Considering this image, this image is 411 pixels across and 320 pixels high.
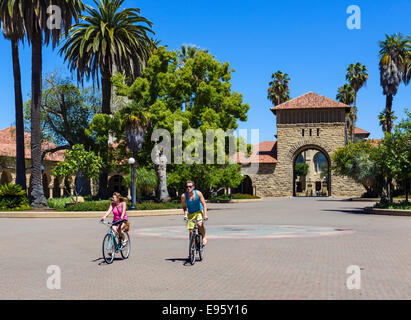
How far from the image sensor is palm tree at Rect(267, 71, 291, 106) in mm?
80950

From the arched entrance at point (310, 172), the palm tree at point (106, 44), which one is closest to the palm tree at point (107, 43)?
the palm tree at point (106, 44)

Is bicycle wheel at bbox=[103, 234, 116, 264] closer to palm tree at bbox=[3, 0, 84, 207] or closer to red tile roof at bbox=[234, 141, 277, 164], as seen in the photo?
palm tree at bbox=[3, 0, 84, 207]

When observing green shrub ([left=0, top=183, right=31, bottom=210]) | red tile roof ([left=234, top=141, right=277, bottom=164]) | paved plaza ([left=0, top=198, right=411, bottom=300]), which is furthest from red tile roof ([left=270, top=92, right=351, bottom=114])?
paved plaza ([left=0, top=198, right=411, bottom=300])

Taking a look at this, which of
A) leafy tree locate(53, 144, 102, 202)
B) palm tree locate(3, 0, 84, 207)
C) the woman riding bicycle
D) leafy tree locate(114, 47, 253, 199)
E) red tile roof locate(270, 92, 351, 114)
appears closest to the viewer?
the woman riding bicycle

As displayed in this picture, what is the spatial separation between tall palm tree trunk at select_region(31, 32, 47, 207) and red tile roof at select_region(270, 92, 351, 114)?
1723 inches

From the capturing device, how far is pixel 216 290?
24.2 feet

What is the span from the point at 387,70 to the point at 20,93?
32.1m

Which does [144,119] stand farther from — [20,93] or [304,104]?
[304,104]

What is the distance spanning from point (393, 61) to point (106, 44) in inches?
1051

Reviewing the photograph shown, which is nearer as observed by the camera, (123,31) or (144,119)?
(144,119)

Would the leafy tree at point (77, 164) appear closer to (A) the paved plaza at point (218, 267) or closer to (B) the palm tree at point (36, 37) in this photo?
(B) the palm tree at point (36, 37)

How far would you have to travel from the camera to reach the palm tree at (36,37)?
29781mm

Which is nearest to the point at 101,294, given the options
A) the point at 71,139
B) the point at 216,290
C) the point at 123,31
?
the point at 216,290

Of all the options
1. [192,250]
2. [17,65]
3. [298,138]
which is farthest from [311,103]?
[192,250]
